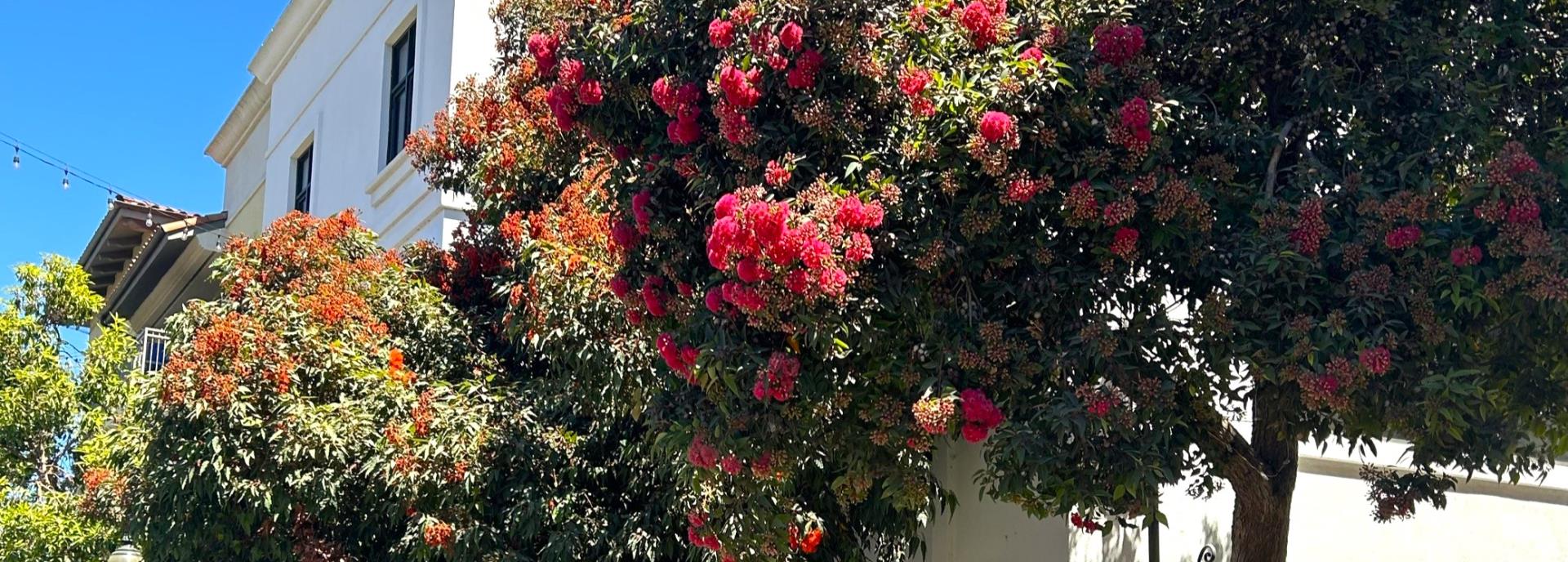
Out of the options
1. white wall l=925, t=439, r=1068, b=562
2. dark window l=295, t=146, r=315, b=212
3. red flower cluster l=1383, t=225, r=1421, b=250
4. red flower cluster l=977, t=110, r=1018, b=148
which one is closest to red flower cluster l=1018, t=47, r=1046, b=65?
red flower cluster l=977, t=110, r=1018, b=148

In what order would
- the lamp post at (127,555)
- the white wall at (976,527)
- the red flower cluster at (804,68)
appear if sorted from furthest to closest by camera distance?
the lamp post at (127,555) → the white wall at (976,527) → the red flower cluster at (804,68)

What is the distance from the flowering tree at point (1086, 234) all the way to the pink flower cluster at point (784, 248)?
0.01 m

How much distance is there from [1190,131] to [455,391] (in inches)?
190

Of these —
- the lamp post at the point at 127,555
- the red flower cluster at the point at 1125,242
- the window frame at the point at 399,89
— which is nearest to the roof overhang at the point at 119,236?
the window frame at the point at 399,89

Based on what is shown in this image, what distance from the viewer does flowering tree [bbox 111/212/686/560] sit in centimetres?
881

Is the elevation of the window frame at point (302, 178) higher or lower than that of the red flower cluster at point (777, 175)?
higher

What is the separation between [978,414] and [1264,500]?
5.20 ft

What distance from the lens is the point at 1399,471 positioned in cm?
902

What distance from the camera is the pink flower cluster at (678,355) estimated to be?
6.65 metres

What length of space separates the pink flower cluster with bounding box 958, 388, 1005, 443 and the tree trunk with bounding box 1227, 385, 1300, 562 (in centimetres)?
133

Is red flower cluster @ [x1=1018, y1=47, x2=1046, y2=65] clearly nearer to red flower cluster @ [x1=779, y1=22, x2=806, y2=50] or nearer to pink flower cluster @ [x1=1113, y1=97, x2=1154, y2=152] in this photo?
pink flower cluster @ [x1=1113, y1=97, x2=1154, y2=152]

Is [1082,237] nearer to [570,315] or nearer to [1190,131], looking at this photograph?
[1190,131]

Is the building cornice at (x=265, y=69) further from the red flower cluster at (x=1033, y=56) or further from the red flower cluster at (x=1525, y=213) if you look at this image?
the red flower cluster at (x=1525, y=213)

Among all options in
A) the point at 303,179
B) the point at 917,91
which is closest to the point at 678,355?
the point at 917,91
